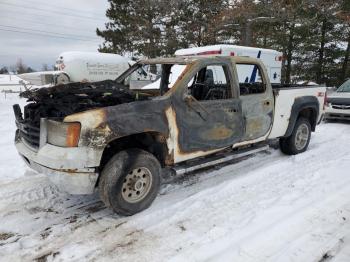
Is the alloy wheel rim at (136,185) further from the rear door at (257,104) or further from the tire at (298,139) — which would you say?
the tire at (298,139)

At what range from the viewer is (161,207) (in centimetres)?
420

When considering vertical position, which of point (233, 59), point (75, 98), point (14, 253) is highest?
point (233, 59)

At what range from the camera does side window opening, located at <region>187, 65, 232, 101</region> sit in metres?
4.98

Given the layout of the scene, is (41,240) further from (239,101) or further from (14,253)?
(239,101)

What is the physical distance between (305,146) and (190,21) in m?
17.2

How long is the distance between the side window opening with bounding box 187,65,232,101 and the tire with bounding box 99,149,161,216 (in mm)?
1457

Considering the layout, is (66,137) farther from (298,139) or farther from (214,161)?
(298,139)

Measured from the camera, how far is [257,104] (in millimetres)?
5336

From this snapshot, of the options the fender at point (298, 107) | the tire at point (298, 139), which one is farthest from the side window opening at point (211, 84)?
the tire at point (298, 139)

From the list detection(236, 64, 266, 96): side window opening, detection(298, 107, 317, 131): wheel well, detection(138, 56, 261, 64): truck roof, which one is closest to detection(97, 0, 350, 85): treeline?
detection(298, 107, 317, 131): wheel well

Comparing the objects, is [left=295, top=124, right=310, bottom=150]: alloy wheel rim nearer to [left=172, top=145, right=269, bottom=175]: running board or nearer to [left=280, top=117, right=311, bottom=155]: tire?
[left=280, top=117, right=311, bottom=155]: tire

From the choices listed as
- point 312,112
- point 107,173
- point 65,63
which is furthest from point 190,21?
point 107,173

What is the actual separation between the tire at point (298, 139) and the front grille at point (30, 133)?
441 cm

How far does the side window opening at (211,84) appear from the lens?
498 centimetres
